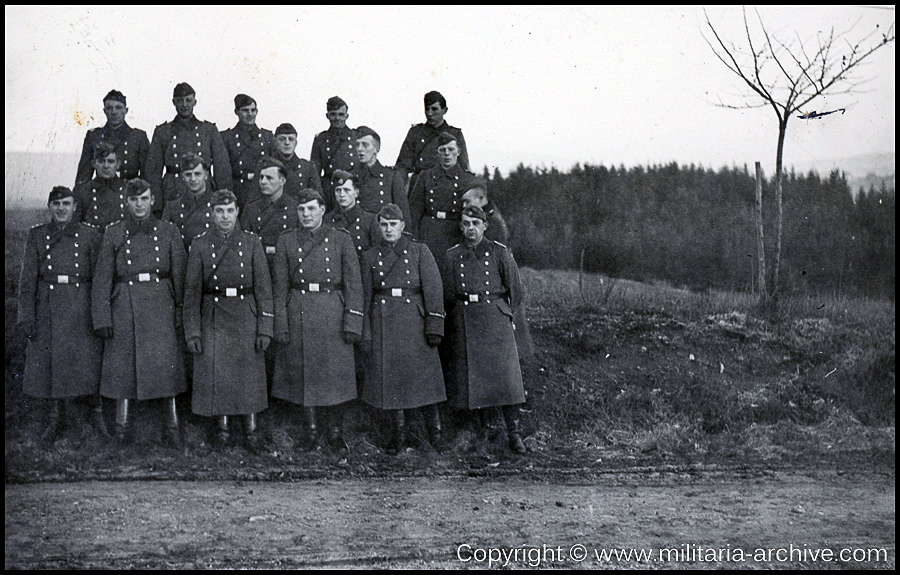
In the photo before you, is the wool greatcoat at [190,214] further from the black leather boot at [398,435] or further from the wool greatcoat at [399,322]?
the black leather boot at [398,435]

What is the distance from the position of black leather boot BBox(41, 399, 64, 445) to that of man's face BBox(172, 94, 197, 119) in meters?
1.92

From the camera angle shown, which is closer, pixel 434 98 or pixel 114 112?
pixel 114 112

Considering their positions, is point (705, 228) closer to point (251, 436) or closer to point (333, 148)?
point (333, 148)

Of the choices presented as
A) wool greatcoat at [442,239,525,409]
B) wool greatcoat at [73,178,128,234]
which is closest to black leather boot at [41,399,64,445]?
wool greatcoat at [73,178,128,234]

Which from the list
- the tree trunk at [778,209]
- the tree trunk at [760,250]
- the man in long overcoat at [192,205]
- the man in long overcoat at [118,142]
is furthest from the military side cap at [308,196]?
the tree trunk at [778,209]

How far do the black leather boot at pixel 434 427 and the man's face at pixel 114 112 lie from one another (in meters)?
2.65

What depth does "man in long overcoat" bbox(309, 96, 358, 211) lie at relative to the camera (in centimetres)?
470

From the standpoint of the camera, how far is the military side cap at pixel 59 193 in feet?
14.4

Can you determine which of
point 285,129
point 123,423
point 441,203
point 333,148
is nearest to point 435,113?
point 441,203

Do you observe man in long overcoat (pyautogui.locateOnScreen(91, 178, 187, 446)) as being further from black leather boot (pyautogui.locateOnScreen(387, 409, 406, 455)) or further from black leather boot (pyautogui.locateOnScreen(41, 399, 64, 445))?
black leather boot (pyautogui.locateOnScreen(387, 409, 406, 455))

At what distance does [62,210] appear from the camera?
14.3ft

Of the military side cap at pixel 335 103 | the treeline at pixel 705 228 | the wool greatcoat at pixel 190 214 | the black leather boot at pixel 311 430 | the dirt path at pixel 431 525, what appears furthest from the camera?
the treeline at pixel 705 228

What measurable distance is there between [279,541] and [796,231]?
3.84 metres

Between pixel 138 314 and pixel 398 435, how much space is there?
1.69 meters
